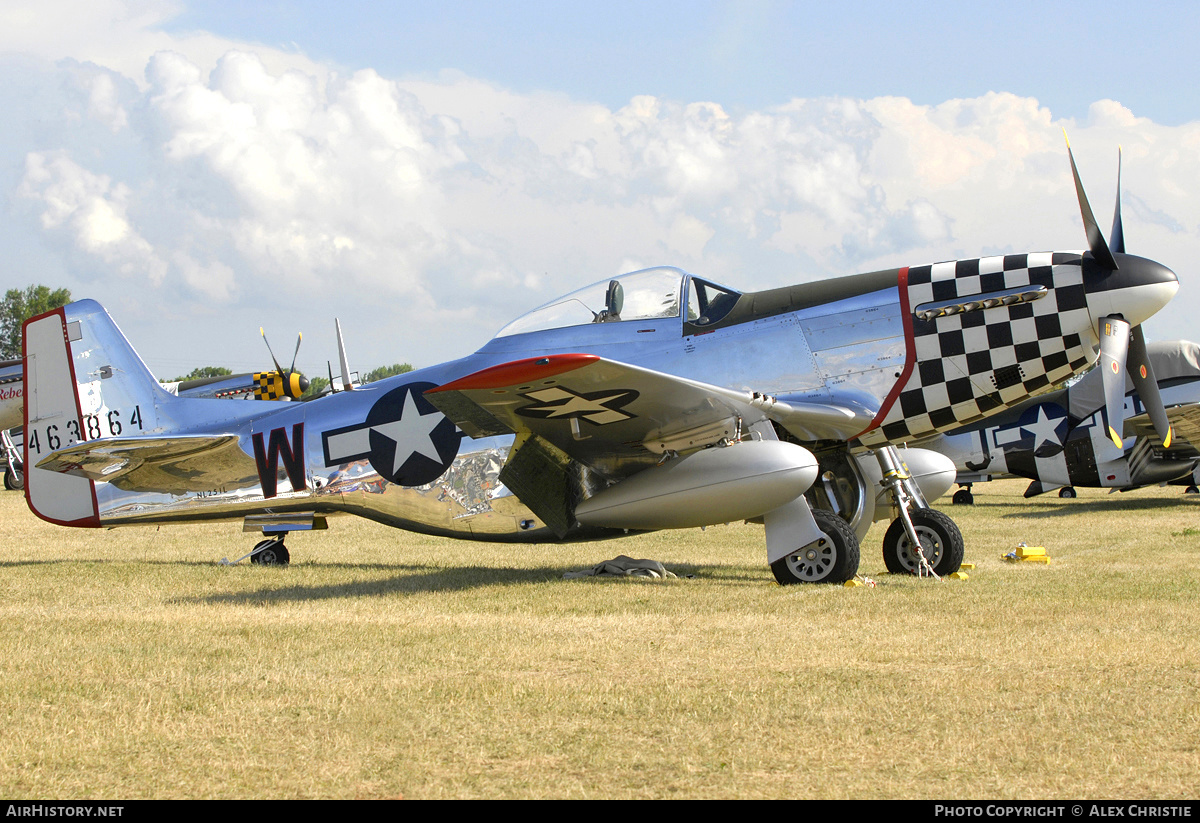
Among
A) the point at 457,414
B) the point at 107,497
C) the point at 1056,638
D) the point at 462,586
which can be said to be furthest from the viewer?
the point at 107,497

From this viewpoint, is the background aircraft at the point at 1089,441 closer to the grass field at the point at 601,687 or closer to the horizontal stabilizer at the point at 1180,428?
the horizontal stabilizer at the point at 1180,428

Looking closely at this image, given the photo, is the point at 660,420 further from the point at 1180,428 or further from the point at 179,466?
the point at 1180,428

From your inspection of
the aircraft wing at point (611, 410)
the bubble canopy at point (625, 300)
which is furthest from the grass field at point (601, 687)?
the bubble canopy at point (625, 300)

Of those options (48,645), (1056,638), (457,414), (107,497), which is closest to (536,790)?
(1056,638)

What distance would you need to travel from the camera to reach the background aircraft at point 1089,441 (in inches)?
765

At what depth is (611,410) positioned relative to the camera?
7543 mm

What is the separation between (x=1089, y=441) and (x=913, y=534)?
14.4 metres

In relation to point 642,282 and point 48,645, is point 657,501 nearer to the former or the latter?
point 642,282

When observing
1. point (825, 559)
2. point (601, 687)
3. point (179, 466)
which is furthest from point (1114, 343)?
point (179, 466)

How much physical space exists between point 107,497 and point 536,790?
8850 mm

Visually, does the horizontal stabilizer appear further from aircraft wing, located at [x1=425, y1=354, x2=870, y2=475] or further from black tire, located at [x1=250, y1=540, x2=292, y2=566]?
black tire, located at [x1=250, y1=540, x2=292, y2=566]

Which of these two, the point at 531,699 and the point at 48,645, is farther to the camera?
the point at 48,645

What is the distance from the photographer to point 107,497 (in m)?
10.3
